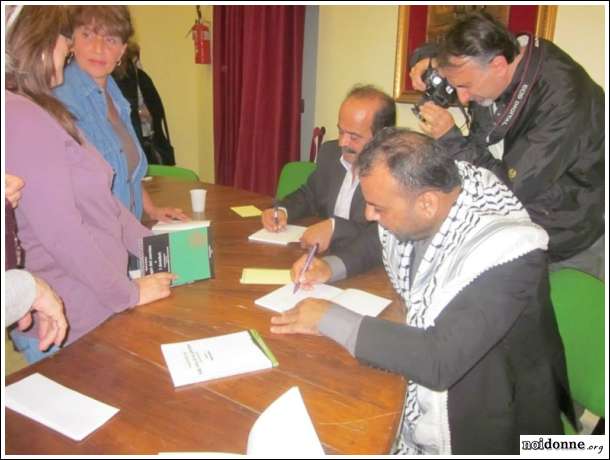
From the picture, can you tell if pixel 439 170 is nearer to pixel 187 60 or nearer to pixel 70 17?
pixel 70 17

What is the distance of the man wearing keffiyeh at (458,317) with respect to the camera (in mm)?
1147

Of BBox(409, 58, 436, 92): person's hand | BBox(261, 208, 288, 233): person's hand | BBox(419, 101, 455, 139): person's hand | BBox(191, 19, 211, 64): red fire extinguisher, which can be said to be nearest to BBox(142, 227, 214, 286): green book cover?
BBox(261, 208, 288, 233): person's hand

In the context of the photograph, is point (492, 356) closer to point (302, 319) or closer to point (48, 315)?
point (302, 319)

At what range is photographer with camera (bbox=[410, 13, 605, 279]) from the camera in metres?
1.88

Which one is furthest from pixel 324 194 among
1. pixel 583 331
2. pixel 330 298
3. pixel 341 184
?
pixel 583 331

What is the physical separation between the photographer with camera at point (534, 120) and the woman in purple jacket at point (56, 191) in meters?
1.26

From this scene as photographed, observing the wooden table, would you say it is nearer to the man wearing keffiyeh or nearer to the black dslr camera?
the man wearing keffiyeh

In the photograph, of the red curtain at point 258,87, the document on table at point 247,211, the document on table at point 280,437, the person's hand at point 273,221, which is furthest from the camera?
the red curtain at point 258,87

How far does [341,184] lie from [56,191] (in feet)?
4.50

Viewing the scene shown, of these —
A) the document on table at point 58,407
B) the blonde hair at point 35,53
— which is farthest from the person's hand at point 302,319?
the blonde hair at point 35,53

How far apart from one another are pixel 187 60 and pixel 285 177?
94.9 inches

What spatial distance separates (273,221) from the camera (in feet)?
7.04

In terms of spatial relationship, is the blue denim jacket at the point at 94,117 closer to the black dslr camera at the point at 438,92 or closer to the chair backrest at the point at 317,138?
the black dslr camera at the point at 438,92

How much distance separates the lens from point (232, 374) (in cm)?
117
